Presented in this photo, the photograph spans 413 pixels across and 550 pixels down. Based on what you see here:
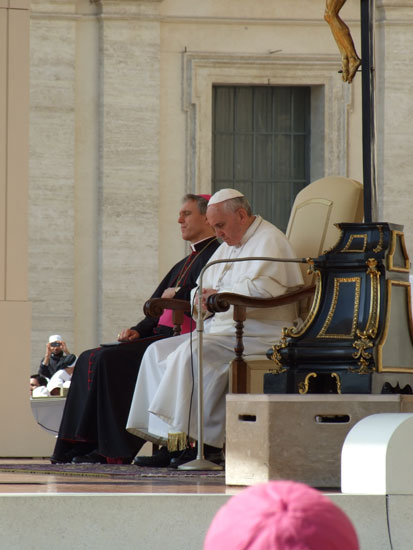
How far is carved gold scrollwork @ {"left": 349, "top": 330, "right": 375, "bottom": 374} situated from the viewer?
436 centimetres

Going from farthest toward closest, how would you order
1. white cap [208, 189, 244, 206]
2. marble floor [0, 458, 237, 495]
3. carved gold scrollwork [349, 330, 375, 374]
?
white cap [208, 189, 244, 206], carved gold scrollwork [349, 330, 375, 374], marble floor [0, 458, 237, 495]

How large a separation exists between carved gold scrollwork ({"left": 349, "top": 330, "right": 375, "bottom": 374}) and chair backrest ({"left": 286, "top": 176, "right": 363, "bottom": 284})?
149cm

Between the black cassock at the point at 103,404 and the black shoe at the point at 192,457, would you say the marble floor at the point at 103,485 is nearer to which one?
the black shoe at the point at 192,457

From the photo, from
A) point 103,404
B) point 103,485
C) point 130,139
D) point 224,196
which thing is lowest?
point 103,485

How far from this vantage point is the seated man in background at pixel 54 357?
12500 millimetres

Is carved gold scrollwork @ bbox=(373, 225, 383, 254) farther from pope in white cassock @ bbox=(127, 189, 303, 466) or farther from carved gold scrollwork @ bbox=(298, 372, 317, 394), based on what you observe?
pope in white cassock @ bbox=(127, 189, 303, 466)

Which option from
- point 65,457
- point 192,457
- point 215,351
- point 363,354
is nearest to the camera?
point 363,354

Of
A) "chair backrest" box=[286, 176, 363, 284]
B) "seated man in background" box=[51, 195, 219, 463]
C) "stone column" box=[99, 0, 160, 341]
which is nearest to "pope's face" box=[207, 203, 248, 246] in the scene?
"chair backrest" box=[286, 176, 363, 284]

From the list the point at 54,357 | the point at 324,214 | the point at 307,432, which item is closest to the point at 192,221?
the point at 324,214

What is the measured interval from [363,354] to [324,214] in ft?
5.59

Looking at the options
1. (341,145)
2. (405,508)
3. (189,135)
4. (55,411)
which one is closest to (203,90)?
(189,135)

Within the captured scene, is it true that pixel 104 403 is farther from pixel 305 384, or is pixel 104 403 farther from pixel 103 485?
pixel 103 485

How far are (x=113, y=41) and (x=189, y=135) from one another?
1.44 m

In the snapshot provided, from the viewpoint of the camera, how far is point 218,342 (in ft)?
18.4
